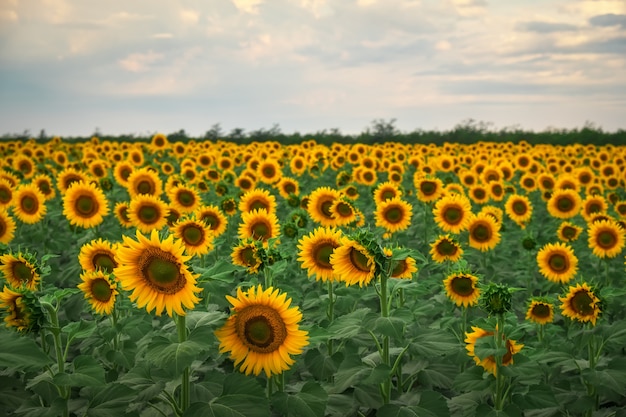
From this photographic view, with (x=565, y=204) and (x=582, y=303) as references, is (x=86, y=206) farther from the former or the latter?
(x=565, y=204)

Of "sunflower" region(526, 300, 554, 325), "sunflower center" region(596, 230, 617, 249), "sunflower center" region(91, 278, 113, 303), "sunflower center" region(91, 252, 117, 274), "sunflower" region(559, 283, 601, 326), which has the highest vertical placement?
"sunflower center" region(91, 252, 117, 274)

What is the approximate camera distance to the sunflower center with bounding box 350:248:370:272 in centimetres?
388

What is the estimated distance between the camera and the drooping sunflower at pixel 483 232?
7.98 metres

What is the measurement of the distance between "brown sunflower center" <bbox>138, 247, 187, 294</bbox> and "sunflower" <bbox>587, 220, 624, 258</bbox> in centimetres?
651

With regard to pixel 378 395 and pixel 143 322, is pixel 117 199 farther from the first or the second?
pixel 378 395

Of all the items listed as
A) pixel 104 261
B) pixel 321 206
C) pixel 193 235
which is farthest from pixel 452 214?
pixel 104 261

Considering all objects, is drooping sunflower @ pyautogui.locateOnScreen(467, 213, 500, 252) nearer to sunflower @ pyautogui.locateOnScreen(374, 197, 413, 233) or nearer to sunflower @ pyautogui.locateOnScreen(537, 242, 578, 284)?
sunflower @ pyautogui.locateOnScreen(537, 242, 578, 284)

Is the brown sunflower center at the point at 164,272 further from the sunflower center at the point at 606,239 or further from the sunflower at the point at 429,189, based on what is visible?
the sunflower at the point at 429,189

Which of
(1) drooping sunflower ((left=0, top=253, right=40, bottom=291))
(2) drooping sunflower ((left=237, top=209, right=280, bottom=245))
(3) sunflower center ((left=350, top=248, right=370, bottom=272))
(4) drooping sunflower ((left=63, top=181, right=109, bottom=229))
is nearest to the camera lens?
(3) sunflower center ((left=350, top=248, right=370, bottom=272))

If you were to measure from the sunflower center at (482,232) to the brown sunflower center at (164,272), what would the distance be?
5.53 m

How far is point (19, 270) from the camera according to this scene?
4.45m

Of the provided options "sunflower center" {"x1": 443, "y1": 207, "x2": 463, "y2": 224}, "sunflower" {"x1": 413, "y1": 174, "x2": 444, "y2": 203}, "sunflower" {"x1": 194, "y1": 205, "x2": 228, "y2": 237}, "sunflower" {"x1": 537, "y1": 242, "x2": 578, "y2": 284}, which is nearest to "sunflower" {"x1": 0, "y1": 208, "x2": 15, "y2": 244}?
"sunflower" {"x1": 194, "y1": 205, "x2": 228, "y2": 237}

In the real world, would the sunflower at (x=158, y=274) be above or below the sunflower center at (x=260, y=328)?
above

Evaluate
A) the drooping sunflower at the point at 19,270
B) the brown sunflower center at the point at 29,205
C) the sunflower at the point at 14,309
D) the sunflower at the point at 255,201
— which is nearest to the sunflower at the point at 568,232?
the sunflower at the point at 255,201
